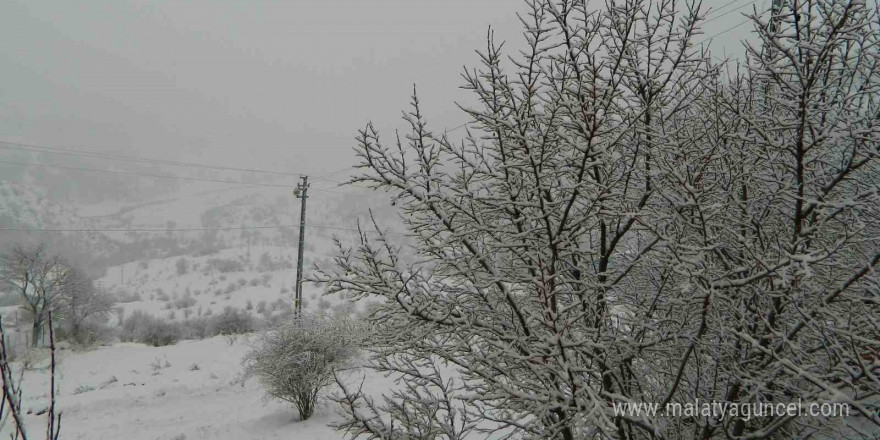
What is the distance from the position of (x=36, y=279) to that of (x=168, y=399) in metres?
14.9

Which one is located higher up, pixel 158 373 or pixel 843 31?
pixel 843 31

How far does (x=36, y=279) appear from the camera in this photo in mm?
20625

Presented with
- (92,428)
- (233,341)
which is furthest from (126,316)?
(92,428)

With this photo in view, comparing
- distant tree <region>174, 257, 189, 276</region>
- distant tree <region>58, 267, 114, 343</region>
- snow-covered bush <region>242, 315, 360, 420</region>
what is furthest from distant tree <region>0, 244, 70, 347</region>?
distant tree <region>174, 257, 189, 276</region>

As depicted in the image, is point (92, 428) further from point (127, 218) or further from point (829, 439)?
point (127, 218)

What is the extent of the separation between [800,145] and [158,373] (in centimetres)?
1926

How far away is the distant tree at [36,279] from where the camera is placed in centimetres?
1984

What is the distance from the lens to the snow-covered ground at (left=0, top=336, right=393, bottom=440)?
9.45 m

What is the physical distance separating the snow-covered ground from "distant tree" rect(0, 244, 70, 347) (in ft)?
8.61

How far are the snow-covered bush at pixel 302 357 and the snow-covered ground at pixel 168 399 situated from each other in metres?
0.67

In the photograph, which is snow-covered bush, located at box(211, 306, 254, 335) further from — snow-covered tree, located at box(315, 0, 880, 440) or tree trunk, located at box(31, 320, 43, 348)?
snow-covered tree, located at box(315, 0, 880, 440)

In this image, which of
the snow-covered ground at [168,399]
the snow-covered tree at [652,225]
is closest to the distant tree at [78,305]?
the snow-covered ground at [168,399]

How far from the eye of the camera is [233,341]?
65.1 ft

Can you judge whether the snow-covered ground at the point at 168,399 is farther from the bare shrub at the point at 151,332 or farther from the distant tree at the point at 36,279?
the bare shrub at the point at 151,332
